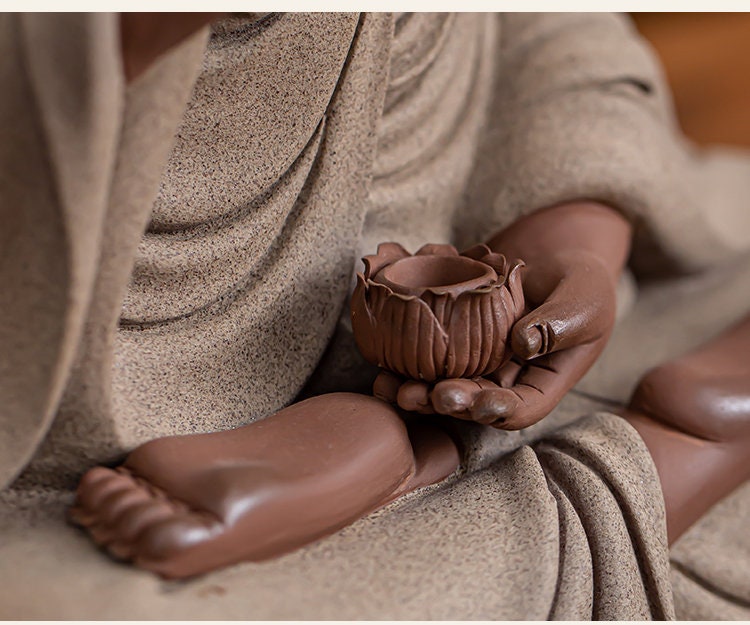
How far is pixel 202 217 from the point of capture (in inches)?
34.6

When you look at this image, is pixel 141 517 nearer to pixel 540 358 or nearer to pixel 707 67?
pixel 540 358

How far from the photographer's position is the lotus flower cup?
795 millimetres

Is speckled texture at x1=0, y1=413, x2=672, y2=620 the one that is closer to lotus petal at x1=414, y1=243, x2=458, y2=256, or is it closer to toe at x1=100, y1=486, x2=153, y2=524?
toe at x1=100, y1=486, x2=153, y2=524

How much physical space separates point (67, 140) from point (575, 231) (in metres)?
0.65

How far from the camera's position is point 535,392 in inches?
33.2

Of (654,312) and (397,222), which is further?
(654,312)

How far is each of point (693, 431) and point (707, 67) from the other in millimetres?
1846

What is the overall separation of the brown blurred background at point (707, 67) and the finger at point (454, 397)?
177 centimetres

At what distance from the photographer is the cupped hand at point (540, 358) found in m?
0.79

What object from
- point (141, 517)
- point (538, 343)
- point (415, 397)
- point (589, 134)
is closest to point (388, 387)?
point (415, 397)

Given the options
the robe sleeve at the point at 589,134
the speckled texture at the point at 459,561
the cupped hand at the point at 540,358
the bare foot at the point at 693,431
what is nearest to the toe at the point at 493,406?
the cupped hand at the point at 540,358

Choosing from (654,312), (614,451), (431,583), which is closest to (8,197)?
Answer: (431,583)

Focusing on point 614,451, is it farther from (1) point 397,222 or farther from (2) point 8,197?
(2) point 8,197

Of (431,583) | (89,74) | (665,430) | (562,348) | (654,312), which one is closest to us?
(89,74)
